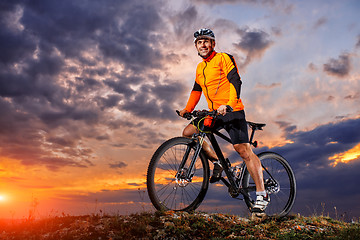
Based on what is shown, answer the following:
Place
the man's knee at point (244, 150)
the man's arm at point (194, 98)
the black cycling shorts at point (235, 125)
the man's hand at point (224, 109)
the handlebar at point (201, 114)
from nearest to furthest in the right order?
the man's hand at point (224, 109)
the handlebar at point (201, 114)
the black cycling shorts at point (235, 125)
the man's knee at point (244, 150)
the man's arm at point (194, 98)

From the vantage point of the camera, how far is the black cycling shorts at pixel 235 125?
24.1 feet

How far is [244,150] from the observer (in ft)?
25.0

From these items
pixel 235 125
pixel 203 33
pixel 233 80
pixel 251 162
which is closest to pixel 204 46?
pixel 203 33

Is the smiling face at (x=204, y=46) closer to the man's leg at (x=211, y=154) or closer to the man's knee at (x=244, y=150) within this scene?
the man's leg at (x=211, y=154)

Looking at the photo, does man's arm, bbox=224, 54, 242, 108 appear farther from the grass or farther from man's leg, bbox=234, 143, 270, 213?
the grass

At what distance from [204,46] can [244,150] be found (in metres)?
2.53

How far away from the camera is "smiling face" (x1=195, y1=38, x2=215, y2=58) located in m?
7.23

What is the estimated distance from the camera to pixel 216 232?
21.4ft

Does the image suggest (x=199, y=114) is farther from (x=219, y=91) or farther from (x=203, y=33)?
(x=203, y=33)

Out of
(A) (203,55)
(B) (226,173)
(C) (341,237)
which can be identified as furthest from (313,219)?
(A) (203,55)

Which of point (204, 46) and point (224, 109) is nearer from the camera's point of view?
point (224, 109)

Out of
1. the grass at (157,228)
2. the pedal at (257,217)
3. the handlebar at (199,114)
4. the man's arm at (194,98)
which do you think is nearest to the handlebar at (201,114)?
the handlebar at (199,114)

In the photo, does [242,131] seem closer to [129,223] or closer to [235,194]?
[235,194]

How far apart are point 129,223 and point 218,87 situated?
135 inches
